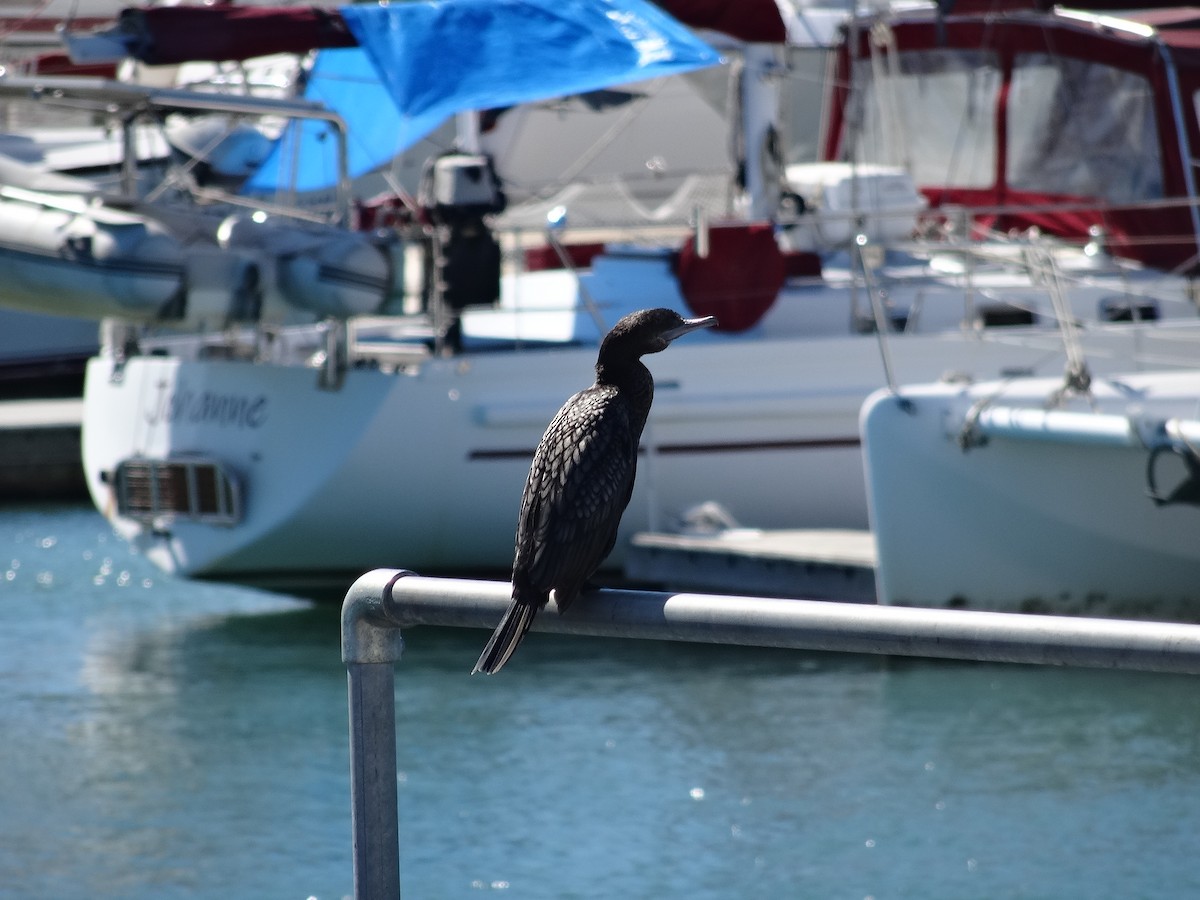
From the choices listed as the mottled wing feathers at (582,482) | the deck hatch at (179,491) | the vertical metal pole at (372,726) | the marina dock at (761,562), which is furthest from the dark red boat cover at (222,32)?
the vertical metal pole at (372,726)

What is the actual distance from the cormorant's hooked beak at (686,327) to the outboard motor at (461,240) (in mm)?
6880

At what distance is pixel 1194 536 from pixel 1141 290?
7.95 feet

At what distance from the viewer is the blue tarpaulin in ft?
29.7

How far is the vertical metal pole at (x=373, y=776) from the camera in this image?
2.11 metres

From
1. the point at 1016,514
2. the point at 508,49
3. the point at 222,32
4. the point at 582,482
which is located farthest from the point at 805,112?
the point at 582,482

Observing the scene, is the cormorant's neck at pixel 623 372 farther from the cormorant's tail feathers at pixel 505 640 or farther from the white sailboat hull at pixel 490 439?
the white sailboat hull at pixel 490 439

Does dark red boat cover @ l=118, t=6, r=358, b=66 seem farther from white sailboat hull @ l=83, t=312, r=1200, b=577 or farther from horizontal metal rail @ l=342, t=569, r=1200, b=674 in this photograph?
horizontal metal rail @ l=342, t=569, r=1200, b=674

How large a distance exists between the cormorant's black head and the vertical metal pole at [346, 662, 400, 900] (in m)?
1.19

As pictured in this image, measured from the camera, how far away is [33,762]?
762cm

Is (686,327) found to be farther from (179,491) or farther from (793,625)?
(179,491)

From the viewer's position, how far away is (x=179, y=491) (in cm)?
1029

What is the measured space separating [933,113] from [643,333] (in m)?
9.50

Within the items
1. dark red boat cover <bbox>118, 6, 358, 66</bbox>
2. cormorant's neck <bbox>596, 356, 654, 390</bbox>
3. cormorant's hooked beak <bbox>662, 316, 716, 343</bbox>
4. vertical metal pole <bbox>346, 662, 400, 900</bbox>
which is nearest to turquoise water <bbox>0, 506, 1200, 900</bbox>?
cormorant's neck <bbox>596, 356, 654, 390</bbox>

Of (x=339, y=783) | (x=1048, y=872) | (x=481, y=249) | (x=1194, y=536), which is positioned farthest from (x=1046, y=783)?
(x=481, y=249)
